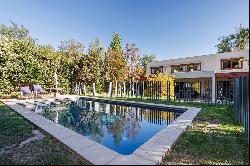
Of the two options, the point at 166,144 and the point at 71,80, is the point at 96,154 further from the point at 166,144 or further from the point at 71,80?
the point at 71,80

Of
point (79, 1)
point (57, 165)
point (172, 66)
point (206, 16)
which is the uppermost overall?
point (79, 1)

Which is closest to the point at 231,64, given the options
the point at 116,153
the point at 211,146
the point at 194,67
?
the point at 194,67

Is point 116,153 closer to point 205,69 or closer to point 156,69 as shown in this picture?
point 205,69

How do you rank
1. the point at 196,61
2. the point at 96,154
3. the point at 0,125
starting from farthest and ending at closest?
the point at 196,61
the point at 0,125
the point at 96,154

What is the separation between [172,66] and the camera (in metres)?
32.0

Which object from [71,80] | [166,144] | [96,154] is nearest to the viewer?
[96,154]

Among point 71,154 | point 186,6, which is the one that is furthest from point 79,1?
point 71,154

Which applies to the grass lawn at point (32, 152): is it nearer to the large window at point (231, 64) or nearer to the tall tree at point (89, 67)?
the tall tree at point (89, 67)

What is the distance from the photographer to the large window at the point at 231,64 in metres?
26.9

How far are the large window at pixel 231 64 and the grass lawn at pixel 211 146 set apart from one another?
69.0 feet

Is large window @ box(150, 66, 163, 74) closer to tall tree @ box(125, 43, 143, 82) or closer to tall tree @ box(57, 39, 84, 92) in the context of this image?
tall tree @ box(125, 43, 143, 82)

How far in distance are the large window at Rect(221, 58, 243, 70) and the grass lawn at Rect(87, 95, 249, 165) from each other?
69.0 feet

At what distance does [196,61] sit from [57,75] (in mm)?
18387

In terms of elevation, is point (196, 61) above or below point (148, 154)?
above
